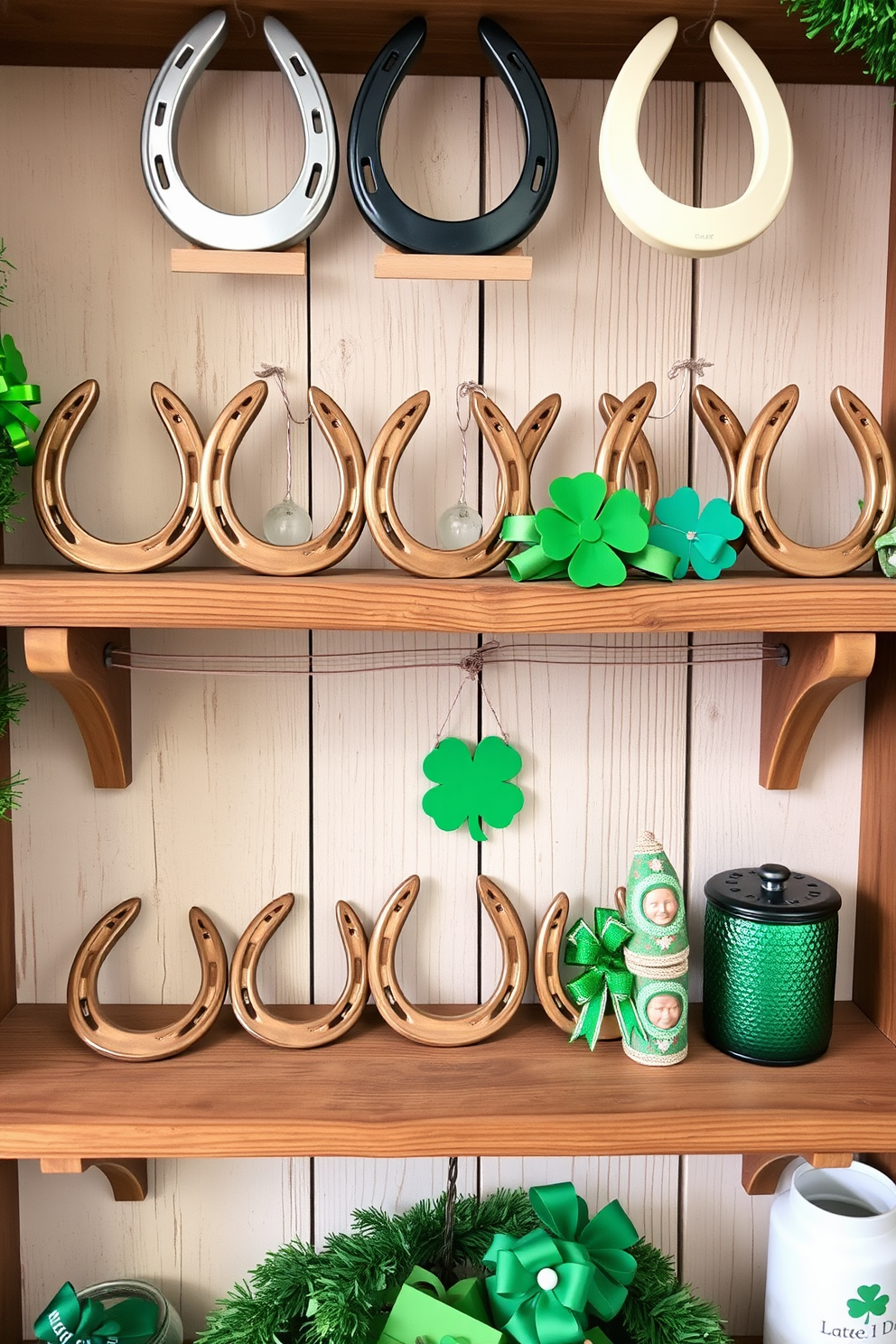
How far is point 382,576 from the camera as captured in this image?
2.48 feet

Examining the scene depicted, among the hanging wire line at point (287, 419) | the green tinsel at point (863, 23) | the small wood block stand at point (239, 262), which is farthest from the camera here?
the hanging wire line at point (287, 419)

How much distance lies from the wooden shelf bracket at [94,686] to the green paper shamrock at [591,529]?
0.33m

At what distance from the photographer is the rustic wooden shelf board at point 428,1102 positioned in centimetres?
72

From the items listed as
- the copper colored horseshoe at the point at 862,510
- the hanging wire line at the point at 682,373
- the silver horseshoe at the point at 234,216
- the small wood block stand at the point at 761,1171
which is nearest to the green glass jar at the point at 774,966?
the small wood block stand at the point at 761,1171

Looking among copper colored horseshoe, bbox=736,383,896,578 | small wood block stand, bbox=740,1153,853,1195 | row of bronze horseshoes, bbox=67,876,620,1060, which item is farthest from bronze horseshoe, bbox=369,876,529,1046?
copper colored horseshoe, bbox=736,383,896,578

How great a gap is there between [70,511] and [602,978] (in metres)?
0.52

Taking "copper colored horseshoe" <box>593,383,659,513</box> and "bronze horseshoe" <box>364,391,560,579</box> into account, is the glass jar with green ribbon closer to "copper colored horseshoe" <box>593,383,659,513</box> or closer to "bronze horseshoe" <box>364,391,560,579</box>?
"bronze horseshoe" <box>364,391,560,579</box>

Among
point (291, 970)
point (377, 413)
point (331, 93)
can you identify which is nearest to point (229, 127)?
point (331, 93)

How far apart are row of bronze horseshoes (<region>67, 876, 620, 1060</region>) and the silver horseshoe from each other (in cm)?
48

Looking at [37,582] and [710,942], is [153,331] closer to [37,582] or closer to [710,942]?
[37,582]

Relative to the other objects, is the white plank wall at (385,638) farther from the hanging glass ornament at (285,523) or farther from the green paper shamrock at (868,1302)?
the green paper shamrock at (868,1302)

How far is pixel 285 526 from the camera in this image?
78cm

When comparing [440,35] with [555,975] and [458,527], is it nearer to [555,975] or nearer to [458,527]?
[458,527]

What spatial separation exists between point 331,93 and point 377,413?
0.78 ft
